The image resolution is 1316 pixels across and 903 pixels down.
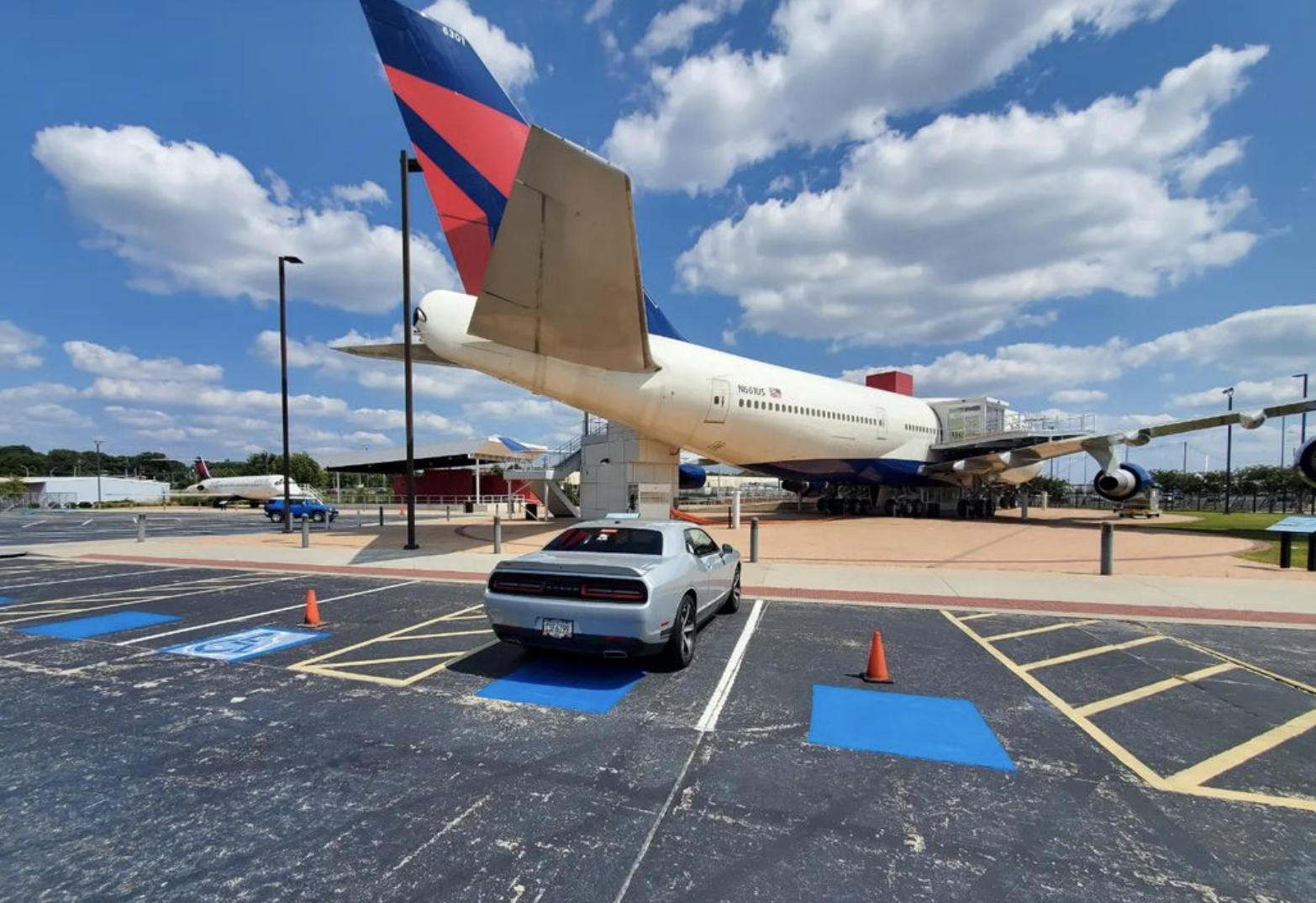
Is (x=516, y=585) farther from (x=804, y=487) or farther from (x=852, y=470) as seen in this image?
(x=804, y=487)

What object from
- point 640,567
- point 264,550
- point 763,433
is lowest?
point 264,550

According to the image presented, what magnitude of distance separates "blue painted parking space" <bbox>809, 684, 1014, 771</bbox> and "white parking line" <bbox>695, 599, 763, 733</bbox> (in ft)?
2.50

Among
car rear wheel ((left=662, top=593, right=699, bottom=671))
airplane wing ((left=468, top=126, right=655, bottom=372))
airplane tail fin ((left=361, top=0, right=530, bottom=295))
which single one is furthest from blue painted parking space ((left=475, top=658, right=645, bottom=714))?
airplane tail fin ((left=361, top=0, right=530, bottom=295))

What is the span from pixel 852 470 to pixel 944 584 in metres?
19.5

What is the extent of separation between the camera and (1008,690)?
Answer: 5.63m

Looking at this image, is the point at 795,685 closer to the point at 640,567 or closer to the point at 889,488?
the point at 640,567

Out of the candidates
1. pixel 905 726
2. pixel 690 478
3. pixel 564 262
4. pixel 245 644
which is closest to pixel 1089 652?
pixel 905 726

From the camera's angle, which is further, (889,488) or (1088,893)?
(889,488)

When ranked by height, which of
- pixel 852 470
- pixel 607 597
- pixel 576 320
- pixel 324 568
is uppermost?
pixel 576 320

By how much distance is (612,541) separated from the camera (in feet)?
21.9

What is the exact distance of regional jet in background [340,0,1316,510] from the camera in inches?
430

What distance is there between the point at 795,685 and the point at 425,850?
3.60 meters

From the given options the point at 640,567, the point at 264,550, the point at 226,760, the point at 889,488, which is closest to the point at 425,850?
the point at 226,760

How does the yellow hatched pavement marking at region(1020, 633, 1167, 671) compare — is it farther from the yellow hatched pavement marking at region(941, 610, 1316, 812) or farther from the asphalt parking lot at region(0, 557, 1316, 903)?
the yellow hatched pavement marking at region(941, 610, 1316, 812)
